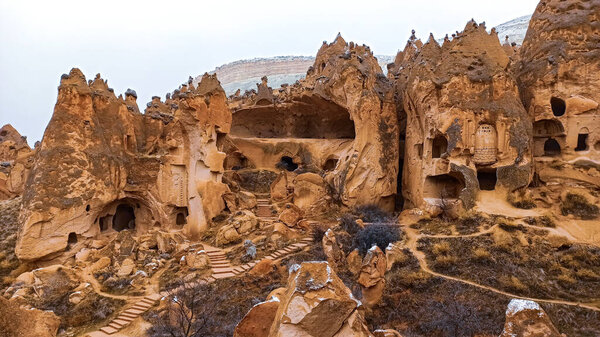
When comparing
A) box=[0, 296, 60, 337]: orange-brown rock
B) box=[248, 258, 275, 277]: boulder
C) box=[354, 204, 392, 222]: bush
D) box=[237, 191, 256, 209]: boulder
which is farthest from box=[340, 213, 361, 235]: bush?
box=[0, 296, 60, 337]: orange-brown rock

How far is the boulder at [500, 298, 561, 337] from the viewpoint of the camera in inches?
181

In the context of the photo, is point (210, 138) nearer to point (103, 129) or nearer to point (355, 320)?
point (103, 129)

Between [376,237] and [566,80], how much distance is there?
1319 cm

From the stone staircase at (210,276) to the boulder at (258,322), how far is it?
6936mm

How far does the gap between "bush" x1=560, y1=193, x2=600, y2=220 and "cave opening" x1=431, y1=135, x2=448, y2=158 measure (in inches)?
228

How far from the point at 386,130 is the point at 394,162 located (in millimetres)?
1992

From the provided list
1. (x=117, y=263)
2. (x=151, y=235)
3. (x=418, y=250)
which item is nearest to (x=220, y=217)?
(x=151, y=235)

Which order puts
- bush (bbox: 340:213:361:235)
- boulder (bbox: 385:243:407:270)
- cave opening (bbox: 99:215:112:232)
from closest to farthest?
boulder (bbox: 385:243:407:270) < bush (bbox: 340:213:361:235) < cave opening (bbox: 99:215:112:232)

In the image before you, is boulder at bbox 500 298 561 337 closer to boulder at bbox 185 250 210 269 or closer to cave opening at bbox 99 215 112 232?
boulder at bbox 185 250 210 269

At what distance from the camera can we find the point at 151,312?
11.8 m

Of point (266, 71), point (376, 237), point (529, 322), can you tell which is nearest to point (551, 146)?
point (376, 237)

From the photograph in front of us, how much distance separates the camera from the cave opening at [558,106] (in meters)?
18.9

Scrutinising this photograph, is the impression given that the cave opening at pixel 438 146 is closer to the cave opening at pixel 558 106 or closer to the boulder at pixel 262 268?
the cave opening at pixel 558 106

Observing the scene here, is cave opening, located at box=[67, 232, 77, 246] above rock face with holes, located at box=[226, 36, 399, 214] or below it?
below
